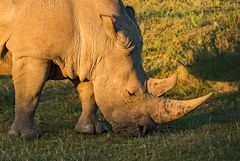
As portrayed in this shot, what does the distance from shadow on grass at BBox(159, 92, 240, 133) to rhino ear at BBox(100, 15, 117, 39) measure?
4.18ft

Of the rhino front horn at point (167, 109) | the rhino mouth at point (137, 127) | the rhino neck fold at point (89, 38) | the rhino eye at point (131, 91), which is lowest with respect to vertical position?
the rhino mouth at point (137, 127)

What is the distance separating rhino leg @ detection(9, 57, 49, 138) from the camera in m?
8.05

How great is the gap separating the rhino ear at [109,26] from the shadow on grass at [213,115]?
4.18 ft

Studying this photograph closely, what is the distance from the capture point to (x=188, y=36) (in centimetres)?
1288

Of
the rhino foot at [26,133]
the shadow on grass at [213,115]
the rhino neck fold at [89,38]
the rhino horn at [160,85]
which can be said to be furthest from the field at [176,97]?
the rhino neck fold at [89,38]

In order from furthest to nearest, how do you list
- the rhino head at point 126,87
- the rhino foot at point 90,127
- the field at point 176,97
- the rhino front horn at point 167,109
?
1. the rhino foot at point 90,127
2. the rhino head at point 126,87
3. the rhino front horn at point 167,109
4. the field at point 176,97

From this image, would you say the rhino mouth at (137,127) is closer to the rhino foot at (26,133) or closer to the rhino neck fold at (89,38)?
the rhino neck fold at (89,38)

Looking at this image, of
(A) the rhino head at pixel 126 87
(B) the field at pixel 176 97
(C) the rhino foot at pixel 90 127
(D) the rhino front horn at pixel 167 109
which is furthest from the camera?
(C) the rhino foot at pixel 90 127

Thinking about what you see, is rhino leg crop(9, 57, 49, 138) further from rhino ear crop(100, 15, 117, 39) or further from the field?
rhino ear crop(100, 15, 117, 39)

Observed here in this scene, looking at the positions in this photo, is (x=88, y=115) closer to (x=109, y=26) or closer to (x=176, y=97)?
(x=109, y=26)

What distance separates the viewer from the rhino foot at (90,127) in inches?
337

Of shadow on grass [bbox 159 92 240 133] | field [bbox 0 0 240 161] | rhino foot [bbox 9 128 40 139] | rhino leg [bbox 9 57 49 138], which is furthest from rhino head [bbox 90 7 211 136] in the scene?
rhino foot [bbox 9 128 40 139]

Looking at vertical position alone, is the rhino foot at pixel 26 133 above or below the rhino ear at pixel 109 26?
below

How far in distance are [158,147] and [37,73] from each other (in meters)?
1.61
